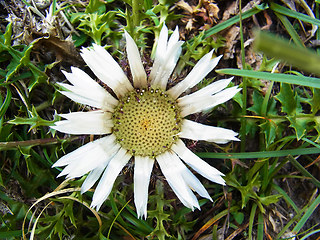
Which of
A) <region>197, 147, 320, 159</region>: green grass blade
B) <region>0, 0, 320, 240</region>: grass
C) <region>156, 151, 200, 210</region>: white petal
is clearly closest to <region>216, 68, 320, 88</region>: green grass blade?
<region>0, 0, 320, 240</region>: grass

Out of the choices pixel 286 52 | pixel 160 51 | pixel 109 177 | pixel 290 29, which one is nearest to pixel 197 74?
pixel 160 51

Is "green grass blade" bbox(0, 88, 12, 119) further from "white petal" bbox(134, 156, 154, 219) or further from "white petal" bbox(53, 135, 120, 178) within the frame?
"white petal" bbox(134, 156, 154, 219)

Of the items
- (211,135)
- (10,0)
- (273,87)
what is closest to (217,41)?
(273,87)

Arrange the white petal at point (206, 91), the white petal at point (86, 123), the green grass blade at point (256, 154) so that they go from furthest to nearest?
the green grass blade at point (256, 154)
the white petal at point (206, 91)
the white petal at point (86, 123)

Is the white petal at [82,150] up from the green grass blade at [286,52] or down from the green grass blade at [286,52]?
down

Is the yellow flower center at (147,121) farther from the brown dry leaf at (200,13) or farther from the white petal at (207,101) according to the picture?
the brown dry leaf at (200,13)

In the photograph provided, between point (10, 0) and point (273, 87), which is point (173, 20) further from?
point (10, 0)

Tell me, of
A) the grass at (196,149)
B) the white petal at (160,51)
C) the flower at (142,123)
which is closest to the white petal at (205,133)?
the flower at (142,123)
